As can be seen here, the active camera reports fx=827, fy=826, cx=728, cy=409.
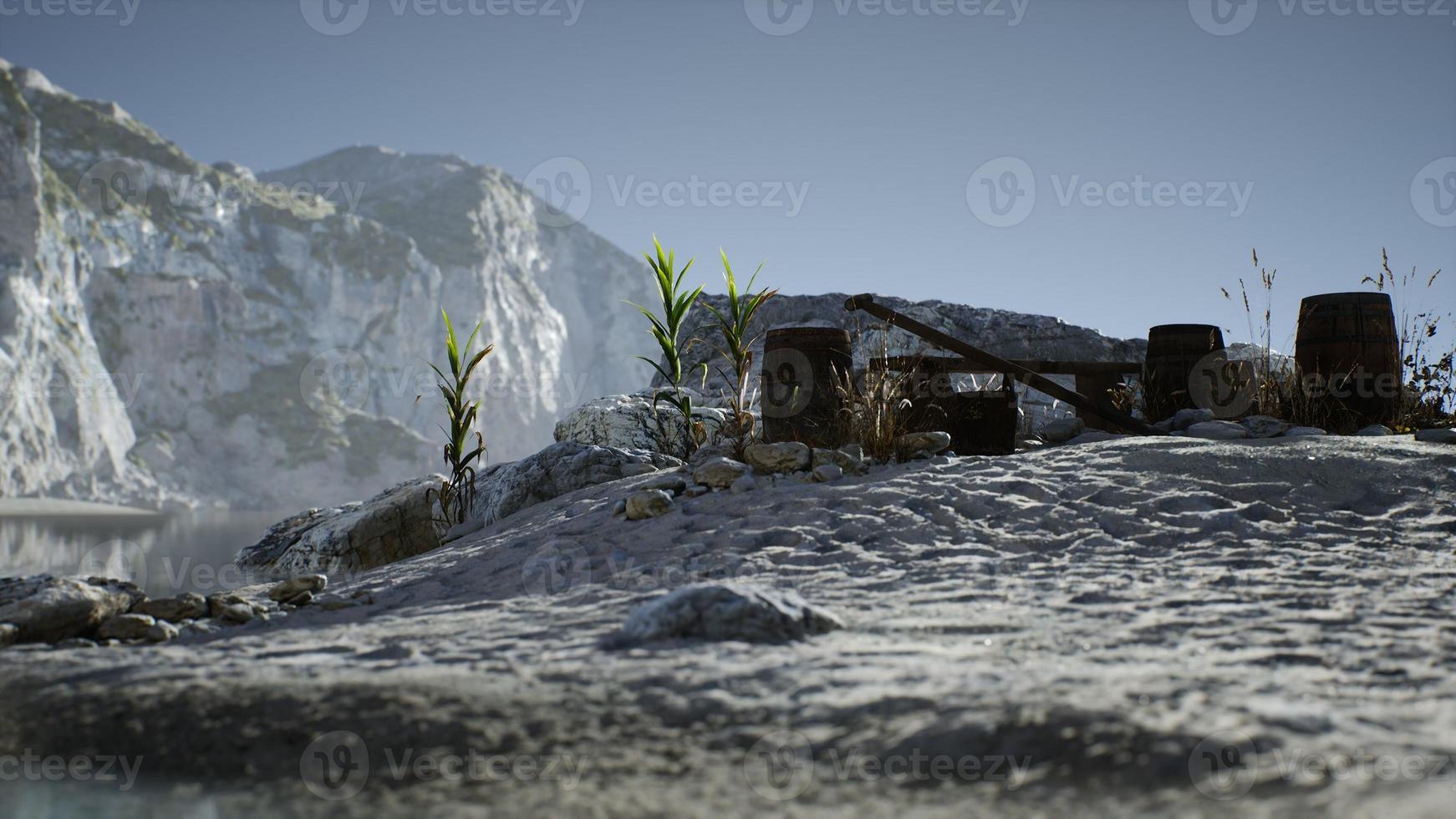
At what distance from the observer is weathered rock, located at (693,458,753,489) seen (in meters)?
4.81

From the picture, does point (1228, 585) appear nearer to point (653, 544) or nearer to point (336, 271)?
point (653, 544)

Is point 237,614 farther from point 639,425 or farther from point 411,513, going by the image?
point 639,425

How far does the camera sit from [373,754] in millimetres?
1809

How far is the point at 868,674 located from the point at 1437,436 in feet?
17.0

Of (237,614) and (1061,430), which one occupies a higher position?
(1061,430)

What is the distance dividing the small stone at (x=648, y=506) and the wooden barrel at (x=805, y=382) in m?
1.06

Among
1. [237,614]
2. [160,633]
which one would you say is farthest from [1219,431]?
[160,633]

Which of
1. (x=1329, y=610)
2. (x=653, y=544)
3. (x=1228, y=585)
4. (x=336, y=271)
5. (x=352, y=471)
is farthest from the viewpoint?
(x=336, y=271)

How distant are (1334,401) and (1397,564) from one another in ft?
11.1

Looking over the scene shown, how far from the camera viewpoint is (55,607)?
329cm

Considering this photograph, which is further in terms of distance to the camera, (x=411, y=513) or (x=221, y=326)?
(x=221, y=326)

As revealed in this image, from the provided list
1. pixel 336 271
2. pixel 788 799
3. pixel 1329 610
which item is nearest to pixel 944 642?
pixel 788 799

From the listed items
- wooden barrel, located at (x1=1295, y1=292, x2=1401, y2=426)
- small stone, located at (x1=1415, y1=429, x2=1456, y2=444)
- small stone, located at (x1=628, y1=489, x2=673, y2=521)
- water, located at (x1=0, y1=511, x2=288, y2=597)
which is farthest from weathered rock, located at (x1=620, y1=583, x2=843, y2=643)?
wooden barrel, located at (x1=1295, y1=292, x2=1401, y2=426)

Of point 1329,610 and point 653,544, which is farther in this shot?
point 653,544
